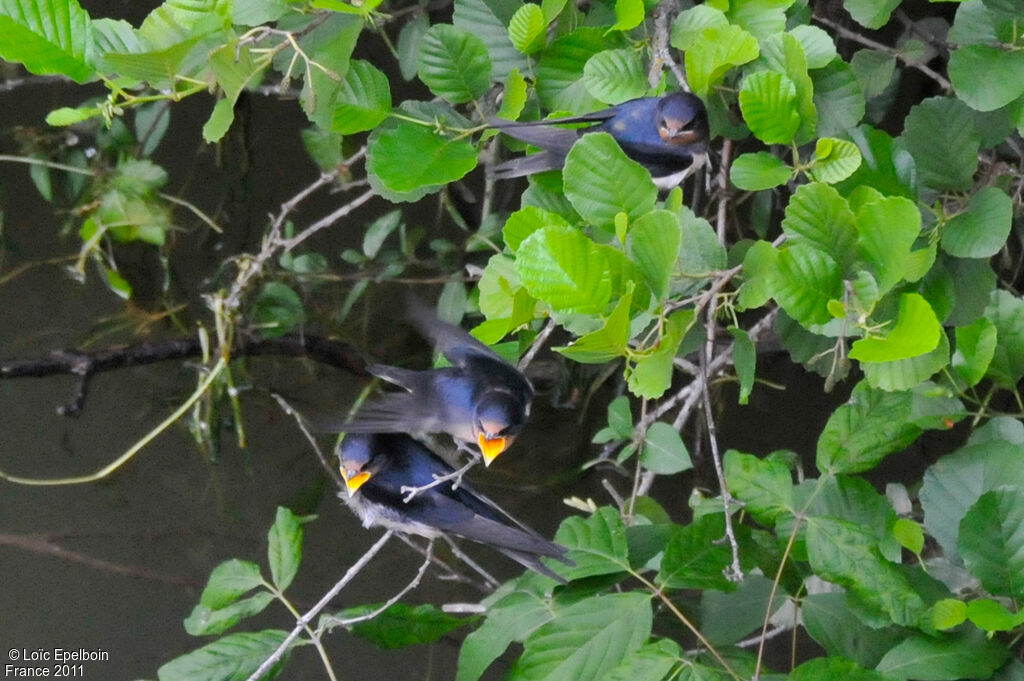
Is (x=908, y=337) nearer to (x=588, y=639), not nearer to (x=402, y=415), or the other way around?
(x=588, y=639)

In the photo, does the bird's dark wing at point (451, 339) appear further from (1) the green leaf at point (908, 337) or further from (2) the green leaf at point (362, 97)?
(1) the green leaf at point (908, 337)

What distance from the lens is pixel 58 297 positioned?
76.4 inches

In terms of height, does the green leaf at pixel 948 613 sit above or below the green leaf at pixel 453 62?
below

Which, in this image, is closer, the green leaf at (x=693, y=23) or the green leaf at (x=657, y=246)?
the green leaf at (x=657, y=246)

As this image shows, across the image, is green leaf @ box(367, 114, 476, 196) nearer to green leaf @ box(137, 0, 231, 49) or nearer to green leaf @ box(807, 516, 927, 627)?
green leaf @ box(137, 0, 231, 49)

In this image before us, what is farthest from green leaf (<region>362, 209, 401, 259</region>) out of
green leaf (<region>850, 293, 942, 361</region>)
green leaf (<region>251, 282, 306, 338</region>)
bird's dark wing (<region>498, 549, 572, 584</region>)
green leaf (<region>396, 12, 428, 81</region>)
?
green leaf (<region>850, 293, 942, 361</region>)

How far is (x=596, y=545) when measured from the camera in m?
0.94

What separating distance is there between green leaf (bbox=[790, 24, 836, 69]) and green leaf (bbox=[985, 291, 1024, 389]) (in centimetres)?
31

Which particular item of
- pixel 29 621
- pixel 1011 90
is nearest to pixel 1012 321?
pixel 1011 90

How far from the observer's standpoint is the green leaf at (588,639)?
87 centimetres

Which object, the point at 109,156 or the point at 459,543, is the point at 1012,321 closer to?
the point at 459,543

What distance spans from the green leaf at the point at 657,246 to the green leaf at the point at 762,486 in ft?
1.08

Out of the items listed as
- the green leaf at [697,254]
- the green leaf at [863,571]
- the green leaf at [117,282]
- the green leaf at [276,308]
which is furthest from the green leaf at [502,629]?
the green leaf at [117,282]

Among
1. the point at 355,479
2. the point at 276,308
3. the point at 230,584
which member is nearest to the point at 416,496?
the point at 355,479
